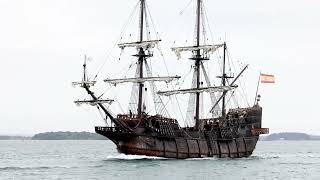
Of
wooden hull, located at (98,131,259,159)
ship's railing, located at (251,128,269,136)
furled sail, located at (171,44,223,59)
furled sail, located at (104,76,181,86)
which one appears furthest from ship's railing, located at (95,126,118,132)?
ship's railing, located at (251,128,269,136)

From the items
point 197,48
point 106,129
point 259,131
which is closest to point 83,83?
point 106,129

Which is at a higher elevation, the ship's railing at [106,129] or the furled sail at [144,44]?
the furled sail at [144,44]

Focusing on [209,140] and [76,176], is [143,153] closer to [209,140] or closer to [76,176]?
[209,140]

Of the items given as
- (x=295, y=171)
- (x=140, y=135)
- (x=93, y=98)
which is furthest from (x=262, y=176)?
(x=93, y=98)

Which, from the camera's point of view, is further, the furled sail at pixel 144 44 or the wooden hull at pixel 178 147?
the furled sail at pixel 144 44

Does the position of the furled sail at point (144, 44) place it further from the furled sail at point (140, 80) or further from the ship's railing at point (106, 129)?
the ship's railing at point (106, 129)

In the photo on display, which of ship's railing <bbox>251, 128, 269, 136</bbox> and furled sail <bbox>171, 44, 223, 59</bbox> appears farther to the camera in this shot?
ship's railing <bbox>251, 128, 269, 136</bbox>

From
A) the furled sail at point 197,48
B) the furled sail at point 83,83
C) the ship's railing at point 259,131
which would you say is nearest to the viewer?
the furled sail at point 83,83

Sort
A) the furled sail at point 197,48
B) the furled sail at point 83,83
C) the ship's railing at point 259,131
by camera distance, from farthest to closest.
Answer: the ship's railing at point 259,131, the furled sail at point 197,48, the furled sail at point 83,83

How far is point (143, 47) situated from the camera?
70.6 m

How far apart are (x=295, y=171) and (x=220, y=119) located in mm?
15937

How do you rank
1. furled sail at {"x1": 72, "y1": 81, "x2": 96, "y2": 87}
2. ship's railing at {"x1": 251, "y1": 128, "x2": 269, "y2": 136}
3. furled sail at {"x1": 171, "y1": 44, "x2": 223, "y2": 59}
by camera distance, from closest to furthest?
1. furled sail at {"x1": 72, "y1": 81, "x2": 96, "y2": 87}
2. furled sail at {"x1": 171, "y1": 44, "x2": 223, "y2": 59}
3. ship's railing at {"x1": 251, "y1": 128, "x2": 269, "y2": 136}

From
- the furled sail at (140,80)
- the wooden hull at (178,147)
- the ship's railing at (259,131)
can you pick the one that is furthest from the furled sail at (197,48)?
the ship's railing at (259,131)

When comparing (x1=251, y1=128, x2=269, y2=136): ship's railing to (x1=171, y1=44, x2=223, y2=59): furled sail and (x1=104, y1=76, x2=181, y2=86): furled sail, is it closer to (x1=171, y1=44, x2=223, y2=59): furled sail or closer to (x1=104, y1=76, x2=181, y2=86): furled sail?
(x1=171, y1=44, x2=223, y2=59): furled sail
